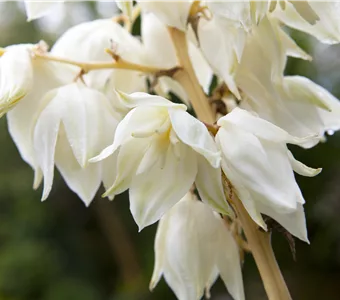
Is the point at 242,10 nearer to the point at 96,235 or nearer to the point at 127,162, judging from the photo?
the point at 127,162

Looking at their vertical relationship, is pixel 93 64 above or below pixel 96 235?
above

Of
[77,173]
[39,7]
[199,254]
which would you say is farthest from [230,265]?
[39,7]

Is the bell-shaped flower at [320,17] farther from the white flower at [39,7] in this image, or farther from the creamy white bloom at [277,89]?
the white flower at [39,7]

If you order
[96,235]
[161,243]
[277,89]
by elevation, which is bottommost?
[96,235]

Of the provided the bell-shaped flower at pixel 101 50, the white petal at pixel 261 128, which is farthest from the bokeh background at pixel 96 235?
the white petal at pixel 261 128

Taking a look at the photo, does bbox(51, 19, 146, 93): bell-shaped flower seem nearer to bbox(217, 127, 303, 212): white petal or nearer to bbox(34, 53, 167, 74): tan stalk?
bbox(34, 53, 167, 74): tan stalk

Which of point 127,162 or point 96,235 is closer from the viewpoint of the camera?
point 127,162

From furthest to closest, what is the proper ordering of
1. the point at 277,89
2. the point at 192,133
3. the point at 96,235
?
the point at 96,235
the point at 277,89
the point at 192,133
